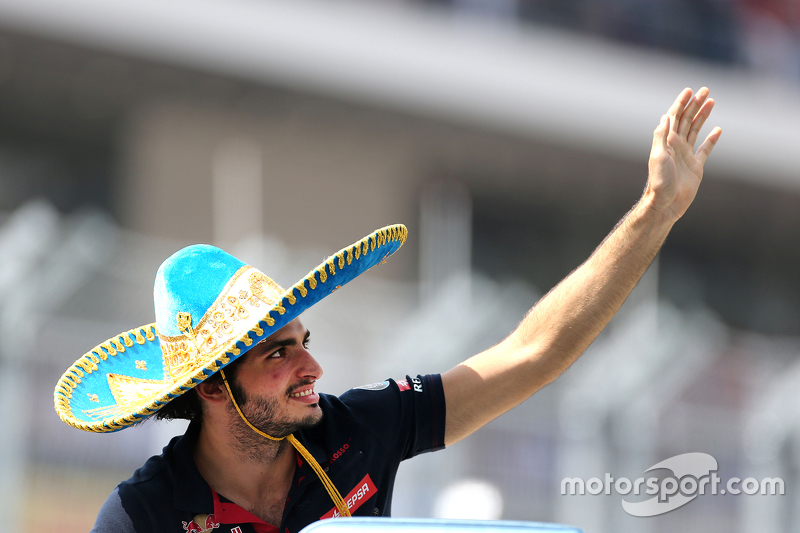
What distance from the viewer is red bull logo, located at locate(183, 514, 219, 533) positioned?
8.37 feet

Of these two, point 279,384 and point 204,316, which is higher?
point 204,316

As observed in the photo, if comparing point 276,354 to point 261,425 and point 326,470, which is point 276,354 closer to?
point 261,425

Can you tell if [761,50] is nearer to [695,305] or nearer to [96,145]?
[695,305]

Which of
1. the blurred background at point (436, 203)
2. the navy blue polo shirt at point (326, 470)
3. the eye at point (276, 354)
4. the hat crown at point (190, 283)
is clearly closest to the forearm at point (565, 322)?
the navy blue polo shirt at point (326, 470)

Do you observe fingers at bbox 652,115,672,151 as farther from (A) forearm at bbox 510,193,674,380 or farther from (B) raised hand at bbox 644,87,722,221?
(A) forearm at bbox 510,193,674,380

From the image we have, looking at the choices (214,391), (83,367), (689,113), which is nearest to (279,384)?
(214,391)

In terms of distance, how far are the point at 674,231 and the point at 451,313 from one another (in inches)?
362

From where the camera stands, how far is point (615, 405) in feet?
19.0

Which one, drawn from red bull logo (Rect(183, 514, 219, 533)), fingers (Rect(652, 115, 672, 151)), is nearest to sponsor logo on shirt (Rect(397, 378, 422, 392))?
red bull logo (Rect(183, 514, 219, 533))

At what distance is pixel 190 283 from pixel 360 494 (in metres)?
0.72

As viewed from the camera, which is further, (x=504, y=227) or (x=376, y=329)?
(x=504, y=227)

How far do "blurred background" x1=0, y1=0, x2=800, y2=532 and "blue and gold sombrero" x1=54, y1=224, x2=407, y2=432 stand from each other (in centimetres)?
229

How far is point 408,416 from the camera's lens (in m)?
2.87

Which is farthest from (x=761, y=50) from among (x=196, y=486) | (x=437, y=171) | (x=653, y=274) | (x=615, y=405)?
(x=196, y=486)
